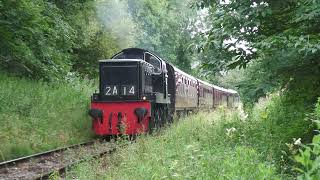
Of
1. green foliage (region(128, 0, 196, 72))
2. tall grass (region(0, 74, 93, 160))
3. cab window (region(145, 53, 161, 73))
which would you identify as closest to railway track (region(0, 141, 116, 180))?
tall grass (region(0, 74, 93, 160))

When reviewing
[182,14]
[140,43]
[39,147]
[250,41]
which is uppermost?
[182,14]

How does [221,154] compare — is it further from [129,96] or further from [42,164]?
[129,96]

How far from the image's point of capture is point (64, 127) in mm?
15742

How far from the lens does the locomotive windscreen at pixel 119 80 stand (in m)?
16.5

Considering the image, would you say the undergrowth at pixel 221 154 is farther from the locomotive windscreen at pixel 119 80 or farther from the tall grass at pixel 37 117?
the locomotive windscreen at pixel 119 80

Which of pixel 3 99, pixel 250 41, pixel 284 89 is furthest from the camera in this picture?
pixel 3 99

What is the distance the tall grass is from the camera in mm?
12901

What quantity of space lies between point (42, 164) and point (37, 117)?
4560 mm

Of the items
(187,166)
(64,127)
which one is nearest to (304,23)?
(187,166)

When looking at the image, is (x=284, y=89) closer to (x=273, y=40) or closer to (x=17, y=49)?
(x=273, y=40)

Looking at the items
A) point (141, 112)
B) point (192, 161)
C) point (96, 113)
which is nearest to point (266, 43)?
point (192, 161)

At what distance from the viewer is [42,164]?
428 inches

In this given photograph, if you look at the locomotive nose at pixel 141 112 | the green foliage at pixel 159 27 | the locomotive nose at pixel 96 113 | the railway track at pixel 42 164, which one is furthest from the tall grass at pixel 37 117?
the green foliage at pixel 159 27

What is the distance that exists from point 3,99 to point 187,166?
986 cm
